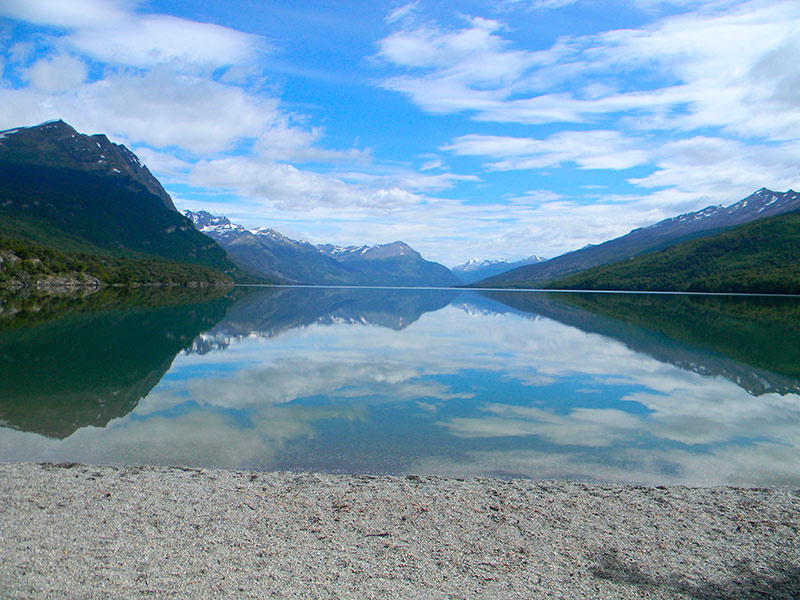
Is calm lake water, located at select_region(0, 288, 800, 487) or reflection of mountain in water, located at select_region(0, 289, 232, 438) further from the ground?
reflection of mountain in water, located at select_region(0, 289, 232, 438)

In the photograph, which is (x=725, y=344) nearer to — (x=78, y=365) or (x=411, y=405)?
(x=411, y=405)

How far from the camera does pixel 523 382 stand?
26.8 metres

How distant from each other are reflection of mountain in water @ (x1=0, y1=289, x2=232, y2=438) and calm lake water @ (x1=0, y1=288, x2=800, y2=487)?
0.14 meters

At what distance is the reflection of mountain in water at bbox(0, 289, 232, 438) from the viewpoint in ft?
61.7

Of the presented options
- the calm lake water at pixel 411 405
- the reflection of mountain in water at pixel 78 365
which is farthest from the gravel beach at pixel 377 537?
the reflection of mountain in water at pixel 78 365

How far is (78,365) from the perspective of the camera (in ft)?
92.8

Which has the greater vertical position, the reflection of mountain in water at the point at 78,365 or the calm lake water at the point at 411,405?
the reflection of mountain in water at the point at 78,365

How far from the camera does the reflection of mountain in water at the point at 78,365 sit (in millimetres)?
18812

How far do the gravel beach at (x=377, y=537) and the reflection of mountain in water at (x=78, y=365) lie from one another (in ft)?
21.7

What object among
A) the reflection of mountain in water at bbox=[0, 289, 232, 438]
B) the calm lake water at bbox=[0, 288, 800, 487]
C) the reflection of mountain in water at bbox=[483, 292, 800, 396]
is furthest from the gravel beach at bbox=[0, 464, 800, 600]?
the reflection of mountain in water at bbox=[483, 292, 800, 396]

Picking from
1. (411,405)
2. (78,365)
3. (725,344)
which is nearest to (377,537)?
(411,405)

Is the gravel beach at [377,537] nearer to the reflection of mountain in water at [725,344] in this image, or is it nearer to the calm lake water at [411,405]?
the calm lake water at [411,405]

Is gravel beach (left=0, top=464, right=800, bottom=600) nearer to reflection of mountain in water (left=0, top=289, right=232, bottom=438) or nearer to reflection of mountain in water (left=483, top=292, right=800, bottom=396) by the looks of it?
reflection of mountain in water (left=0, top=289, right=232, bottom=438)

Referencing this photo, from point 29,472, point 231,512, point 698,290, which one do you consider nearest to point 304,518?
point 231,512
